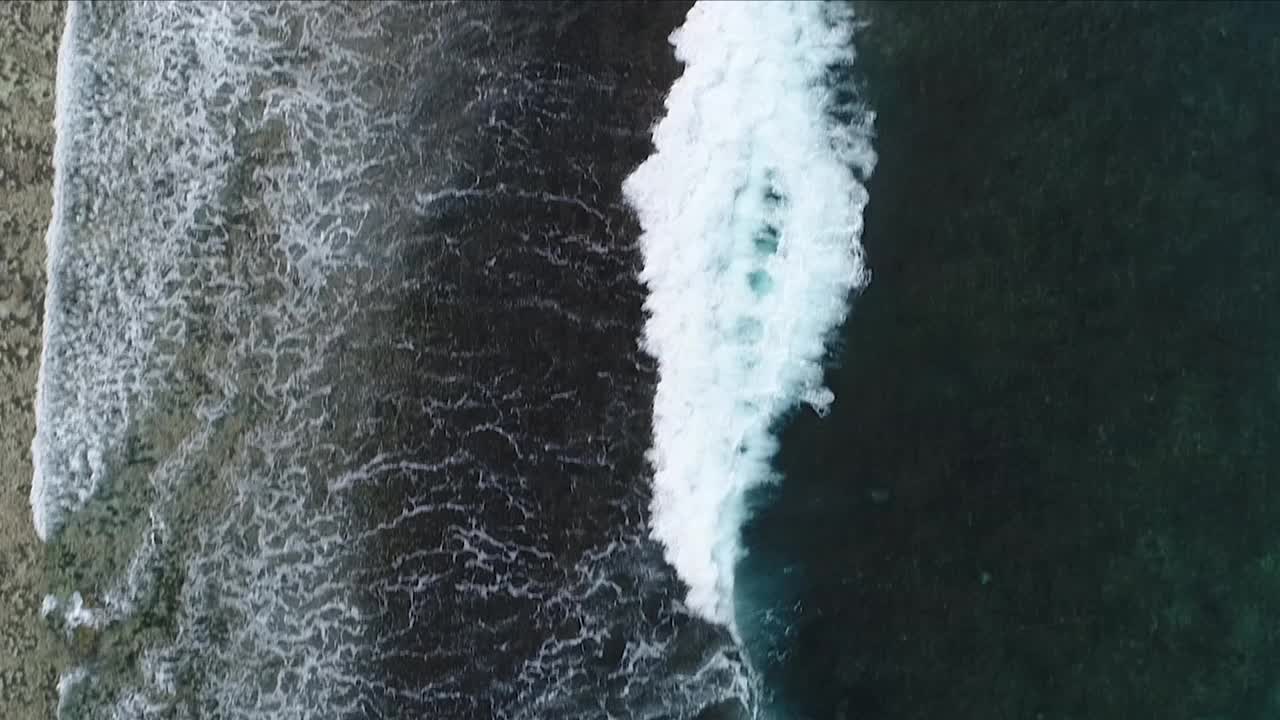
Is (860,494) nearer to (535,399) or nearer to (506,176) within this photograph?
(535,399)

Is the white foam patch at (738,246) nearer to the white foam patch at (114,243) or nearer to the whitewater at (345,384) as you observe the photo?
the whitewater at (345,384)

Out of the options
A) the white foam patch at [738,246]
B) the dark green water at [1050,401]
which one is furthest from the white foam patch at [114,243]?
the dark green water at [1050,401]

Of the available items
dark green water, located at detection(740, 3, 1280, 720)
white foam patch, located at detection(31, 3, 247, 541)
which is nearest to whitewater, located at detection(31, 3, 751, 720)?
white foam patch, located at detection(31, 3, 247, 541)

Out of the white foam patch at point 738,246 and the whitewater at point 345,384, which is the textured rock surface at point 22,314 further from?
the white foam patch at point 738,246

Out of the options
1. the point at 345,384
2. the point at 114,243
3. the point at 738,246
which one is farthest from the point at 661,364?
the point at 114,243

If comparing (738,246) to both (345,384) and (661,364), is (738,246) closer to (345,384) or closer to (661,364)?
(661,364)

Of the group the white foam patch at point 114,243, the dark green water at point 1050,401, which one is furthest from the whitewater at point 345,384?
the dark green water at point 1050,401

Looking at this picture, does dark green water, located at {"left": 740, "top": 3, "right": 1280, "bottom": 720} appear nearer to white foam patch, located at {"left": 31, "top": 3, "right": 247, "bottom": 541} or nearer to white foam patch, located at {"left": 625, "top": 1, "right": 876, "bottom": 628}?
white foam patch, located at {"left": 625, "top": 1, "right": 876, "bottom": 628}
